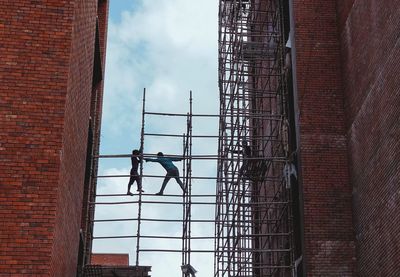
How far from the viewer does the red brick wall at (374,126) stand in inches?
508

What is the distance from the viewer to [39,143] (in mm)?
9797

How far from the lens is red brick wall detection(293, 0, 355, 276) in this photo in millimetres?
15672

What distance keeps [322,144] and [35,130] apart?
837 cm

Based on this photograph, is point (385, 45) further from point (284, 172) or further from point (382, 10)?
point (284, 172)

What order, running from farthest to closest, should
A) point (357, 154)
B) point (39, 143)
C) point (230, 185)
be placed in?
point (230, 185) < point (357, 154) < point (39, 143)

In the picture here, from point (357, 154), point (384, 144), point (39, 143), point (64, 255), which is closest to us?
point (39, 143)

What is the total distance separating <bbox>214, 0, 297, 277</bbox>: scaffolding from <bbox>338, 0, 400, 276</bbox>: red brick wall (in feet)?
7.69

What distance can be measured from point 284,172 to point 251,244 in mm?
5886

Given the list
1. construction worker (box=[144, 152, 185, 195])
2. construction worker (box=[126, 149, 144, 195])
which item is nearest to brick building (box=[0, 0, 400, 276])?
construction worker (box=[126, 149, 144, 195])

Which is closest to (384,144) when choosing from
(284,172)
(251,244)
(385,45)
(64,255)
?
(385,45)

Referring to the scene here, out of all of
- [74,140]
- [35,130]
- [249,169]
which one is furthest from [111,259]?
[35,130]

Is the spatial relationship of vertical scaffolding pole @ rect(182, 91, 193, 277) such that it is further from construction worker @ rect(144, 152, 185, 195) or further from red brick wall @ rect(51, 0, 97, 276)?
red brick wall @ rect(51, 0, 97, 276)

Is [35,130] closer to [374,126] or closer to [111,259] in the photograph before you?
[374,126]

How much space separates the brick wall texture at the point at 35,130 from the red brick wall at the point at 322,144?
21.8 feet
